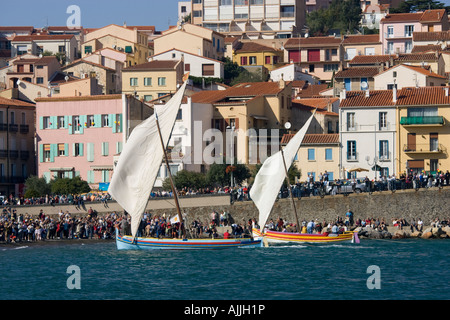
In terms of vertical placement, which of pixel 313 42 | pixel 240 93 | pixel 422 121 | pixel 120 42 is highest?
pixel 120 42

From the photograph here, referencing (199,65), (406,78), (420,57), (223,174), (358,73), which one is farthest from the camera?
(199,65)

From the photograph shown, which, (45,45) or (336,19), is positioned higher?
(336,19)

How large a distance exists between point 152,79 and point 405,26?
38664 millimetres

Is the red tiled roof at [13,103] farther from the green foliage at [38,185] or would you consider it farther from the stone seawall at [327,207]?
the stone seawall at [327,207]

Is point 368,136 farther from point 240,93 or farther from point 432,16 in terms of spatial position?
point 432,16

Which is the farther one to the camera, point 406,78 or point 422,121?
point 406,78

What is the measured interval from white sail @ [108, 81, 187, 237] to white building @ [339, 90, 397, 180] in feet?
75.0

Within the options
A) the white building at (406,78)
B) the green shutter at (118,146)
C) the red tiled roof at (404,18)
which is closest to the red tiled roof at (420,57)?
the white building at (406,78)

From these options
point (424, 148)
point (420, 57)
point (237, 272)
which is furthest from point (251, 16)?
point (237, 272)

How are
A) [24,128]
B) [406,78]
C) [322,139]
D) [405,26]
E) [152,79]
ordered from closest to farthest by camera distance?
1. [322,139]
2. [24,128]
3. [406,78]
4. [152,79]
5. [405,26]

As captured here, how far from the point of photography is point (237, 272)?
54250mm

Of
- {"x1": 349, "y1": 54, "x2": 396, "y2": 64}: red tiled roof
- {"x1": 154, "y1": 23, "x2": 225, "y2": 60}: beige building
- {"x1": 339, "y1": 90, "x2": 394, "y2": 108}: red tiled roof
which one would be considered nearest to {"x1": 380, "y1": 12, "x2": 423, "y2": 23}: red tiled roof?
{"x1": 349, "y1": 54, "x2": 396, "y2": 64}: red tiled roof

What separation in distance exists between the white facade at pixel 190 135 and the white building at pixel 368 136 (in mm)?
13497

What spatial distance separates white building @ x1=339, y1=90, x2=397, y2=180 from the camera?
80.4 m
